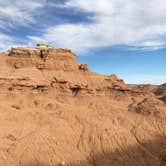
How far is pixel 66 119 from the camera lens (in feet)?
161

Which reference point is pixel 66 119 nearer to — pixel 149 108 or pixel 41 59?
pixel 149 108

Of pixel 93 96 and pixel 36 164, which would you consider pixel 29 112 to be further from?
pixel 93 96

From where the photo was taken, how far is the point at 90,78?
6994cm

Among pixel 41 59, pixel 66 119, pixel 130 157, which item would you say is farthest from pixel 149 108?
pixel 41 59

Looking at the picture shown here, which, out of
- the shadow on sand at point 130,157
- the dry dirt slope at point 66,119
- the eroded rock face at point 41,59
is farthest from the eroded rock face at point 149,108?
the eroded rock face at point 41,59

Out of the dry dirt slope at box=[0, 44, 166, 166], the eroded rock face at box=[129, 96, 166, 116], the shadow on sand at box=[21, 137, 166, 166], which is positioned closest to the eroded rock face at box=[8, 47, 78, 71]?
the dry dirt slope at box=[0, 44, 166, 166]

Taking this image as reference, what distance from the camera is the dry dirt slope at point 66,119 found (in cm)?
4109

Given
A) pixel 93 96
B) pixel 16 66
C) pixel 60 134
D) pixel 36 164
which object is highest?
pixel 16 66

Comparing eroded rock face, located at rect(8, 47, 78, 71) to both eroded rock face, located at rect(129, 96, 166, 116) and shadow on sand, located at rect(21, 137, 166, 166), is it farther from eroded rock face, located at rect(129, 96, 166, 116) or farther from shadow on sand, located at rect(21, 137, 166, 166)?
shadow on sand, located at rect(21, 137, 166, 166)

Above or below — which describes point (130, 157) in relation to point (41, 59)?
below

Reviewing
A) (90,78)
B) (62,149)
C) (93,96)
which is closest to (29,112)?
(62,149)

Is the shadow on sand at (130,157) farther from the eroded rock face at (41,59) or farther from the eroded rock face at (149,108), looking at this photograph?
the eroded rock face at (41,59)

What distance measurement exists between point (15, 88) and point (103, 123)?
16363 mm

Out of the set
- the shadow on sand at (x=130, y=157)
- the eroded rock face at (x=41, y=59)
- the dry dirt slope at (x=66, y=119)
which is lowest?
the shadow on sand at (x=130, y=157)
